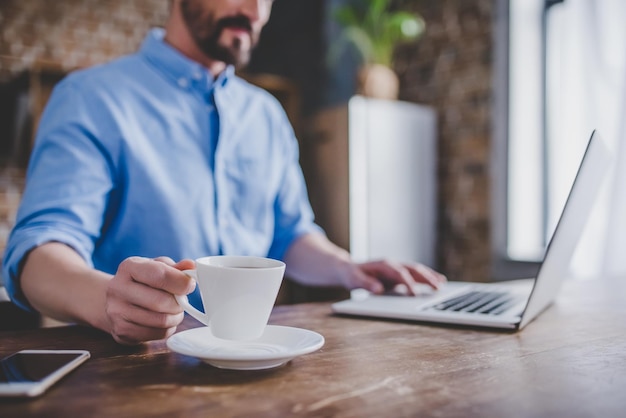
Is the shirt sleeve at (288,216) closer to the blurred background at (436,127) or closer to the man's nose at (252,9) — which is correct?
the man's nose at (252,9)

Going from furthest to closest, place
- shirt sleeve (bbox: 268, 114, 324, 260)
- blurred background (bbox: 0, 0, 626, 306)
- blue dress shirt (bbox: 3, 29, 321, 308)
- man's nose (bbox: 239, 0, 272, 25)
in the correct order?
blurred background (bbox: 0, 0, 626, 306), shirt sleeve (bbox: 268, 114, 324, 260), man's nose (bbox: 239, 0, 272, 25), blue dress shirt (bbox: 3, 29, 321, 308)

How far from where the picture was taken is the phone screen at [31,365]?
1.75 ft

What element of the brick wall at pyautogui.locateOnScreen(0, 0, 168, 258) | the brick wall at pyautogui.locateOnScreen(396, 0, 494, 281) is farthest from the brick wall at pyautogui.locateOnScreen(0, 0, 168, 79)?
the brick wall at pyautogui.locateOnScreen(396, 0, 494, 281)

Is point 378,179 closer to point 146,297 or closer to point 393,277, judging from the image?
point 393,277

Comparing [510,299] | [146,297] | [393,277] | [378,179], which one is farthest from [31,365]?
[378,179]

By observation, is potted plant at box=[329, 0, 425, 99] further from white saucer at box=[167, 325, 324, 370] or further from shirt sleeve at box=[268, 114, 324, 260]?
white saucer at box=[167, 325, 324, 370]

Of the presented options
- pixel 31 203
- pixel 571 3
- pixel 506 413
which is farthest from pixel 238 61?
pixel 571 3

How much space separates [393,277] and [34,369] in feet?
2.32

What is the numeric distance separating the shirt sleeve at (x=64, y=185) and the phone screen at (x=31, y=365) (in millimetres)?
314

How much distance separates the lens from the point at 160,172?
4.14 feet

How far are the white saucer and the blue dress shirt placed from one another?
1.26 ft

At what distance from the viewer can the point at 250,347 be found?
65cm

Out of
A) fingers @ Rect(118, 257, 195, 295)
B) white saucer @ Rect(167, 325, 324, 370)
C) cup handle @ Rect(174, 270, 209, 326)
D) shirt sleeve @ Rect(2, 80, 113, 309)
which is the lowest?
white saucer @ Rect(167, 325, 324, 370)

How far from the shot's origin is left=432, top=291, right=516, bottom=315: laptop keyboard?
946 mm
